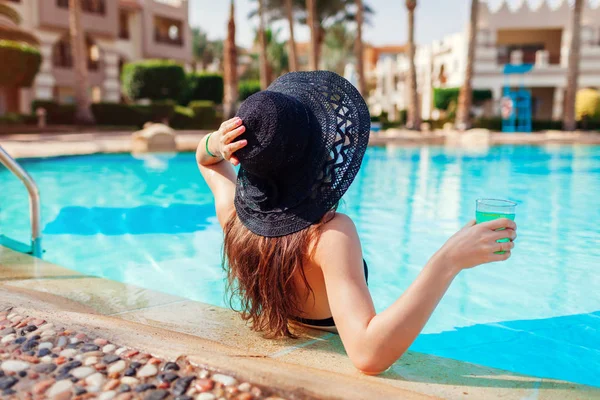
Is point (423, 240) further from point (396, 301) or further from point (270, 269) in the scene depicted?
point (396, 301)

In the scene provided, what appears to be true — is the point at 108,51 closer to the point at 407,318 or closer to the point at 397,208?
the point at 397,208

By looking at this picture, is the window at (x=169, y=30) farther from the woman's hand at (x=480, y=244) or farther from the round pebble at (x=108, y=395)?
the woman's hand at (x=480, y=244)

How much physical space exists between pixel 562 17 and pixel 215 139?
34.3m

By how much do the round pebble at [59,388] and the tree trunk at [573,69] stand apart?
24964mm

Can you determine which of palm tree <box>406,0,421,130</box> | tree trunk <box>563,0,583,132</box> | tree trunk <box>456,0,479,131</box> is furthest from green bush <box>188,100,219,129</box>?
tree trunk <box>563,0,583,132</box>

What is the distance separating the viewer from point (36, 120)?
23.4m

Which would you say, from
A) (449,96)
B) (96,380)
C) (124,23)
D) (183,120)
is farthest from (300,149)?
(124,23)

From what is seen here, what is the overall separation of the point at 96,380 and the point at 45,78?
30.5m

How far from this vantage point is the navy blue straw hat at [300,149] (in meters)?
1.91

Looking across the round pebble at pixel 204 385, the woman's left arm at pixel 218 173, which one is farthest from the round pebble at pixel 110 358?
the woman's left arm at pixel 218 173

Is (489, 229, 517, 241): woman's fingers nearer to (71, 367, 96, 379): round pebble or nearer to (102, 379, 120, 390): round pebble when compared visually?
(102, 379, 120, 390): round pebble

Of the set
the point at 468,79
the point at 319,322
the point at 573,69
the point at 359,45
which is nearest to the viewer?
the point at 319,322

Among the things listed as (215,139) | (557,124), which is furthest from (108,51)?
(215,139)

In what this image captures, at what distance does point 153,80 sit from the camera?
91.5 feet
